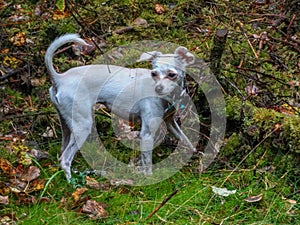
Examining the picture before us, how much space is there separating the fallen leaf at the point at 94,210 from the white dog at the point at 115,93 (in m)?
0.56

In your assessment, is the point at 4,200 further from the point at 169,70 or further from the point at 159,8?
the point at 159,8

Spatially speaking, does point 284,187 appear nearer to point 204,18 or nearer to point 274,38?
point 274,38

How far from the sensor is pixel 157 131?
5.03 metres

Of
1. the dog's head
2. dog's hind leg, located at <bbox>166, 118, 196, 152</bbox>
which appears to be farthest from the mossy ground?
the dog's head

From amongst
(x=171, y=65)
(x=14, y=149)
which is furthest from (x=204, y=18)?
(x=14, y=149)

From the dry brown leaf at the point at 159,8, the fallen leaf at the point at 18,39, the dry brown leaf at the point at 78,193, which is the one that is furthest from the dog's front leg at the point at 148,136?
the dry brown leaf at the point at 159,8

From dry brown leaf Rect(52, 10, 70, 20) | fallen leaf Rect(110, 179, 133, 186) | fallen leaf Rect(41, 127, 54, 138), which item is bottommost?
fallen leaf Rect(41, 127, 54, 138)

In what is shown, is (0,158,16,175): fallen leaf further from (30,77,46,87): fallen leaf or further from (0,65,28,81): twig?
(0,65,28,81): twig

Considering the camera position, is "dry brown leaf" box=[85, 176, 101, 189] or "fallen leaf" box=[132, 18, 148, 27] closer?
"dry brown leaf" box=[85, 176, 101, 189]

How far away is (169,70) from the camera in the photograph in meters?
4.46

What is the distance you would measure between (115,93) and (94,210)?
45.6 inches

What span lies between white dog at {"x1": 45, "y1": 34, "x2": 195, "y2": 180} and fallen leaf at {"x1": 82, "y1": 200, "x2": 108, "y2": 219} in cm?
56

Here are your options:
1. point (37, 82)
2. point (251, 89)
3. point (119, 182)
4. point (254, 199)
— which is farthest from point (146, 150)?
point (37, 82)

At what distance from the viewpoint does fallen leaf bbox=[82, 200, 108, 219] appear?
3.90 metres
